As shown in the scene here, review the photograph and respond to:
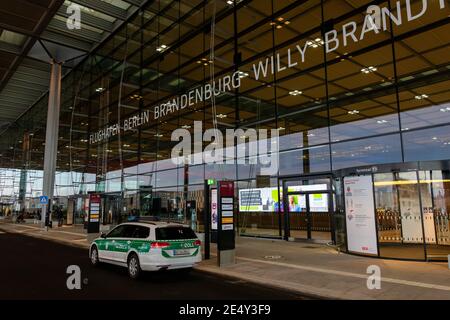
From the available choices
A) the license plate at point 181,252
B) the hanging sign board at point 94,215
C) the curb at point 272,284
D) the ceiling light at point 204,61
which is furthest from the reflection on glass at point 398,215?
the hanging sign board at point 94,215

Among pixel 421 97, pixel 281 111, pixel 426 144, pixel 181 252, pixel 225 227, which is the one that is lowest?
pixel 181 252

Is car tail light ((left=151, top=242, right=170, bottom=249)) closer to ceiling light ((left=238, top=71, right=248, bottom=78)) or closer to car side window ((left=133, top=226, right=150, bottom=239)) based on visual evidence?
car side window ((left=133, top=226, right=150, bottom=239))

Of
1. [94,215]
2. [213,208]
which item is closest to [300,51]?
[213,208]

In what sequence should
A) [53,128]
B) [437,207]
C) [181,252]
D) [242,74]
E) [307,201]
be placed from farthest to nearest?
[53,128], [242,74], [307,201], [437,207], [181,252]

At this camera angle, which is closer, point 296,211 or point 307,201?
point 307,201

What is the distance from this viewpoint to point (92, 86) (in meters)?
33.0

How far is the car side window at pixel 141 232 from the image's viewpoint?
9130mm

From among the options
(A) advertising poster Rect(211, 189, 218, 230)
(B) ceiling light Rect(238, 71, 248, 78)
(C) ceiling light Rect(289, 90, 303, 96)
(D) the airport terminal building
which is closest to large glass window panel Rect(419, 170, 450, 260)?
(D) the airport terminal building

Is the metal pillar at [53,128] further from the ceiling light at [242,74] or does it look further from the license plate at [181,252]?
the license plate at [181,252]

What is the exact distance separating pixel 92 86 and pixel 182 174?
17.2m

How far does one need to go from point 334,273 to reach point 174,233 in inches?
176

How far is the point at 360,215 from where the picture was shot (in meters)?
11.8

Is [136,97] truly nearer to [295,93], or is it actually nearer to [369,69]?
[295,93]
